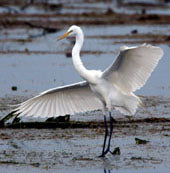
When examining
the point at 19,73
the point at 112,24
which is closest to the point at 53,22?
the point at 112,24

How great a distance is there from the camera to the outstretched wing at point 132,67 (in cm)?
819

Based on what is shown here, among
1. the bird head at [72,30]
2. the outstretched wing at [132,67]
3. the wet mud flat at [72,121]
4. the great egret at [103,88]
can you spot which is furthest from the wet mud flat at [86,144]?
the bird head at [72,30]

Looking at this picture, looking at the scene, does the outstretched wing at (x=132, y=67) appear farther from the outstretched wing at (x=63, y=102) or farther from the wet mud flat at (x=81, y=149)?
the wet mud flat at (x=81, y=149)

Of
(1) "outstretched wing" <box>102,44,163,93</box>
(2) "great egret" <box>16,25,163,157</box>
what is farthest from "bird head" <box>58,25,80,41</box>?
(1) "outstretched wing" <box>102,44,163,93</box>

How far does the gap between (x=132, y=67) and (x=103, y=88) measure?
59cm

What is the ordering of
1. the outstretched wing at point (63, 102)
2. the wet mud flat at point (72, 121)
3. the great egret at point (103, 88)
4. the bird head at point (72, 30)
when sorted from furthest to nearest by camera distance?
the outstretched wing at point (63, 102) < the bird head at point (72, 30) < the great egret at point (103, 88) < the wet mud flat at point (72, 121)

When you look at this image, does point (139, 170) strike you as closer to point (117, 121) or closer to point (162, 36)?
point (117, 121)

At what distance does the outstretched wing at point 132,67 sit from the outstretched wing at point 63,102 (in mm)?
667

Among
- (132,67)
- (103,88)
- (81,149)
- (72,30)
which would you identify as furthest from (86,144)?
(72,30)

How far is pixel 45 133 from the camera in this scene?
31.8ft

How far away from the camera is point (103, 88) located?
8812 mm

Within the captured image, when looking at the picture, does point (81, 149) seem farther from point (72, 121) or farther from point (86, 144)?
point (72, 121)

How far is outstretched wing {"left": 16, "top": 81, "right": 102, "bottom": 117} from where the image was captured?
929cm

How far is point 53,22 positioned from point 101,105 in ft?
72.6
